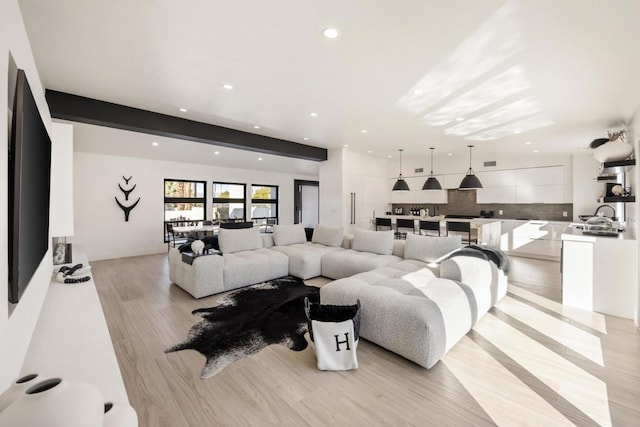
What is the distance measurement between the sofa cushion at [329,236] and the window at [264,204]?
14.9ft

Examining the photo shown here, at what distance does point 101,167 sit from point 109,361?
6671mm

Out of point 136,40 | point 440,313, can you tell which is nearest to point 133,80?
point 136,40

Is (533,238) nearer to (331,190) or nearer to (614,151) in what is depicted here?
(614,151)

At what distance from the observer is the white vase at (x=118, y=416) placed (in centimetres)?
83

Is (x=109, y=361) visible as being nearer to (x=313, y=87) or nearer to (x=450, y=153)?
(x=313, y=87)

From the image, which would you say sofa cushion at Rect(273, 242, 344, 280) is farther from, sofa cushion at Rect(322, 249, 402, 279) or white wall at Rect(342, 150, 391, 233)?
white wall at Rect(342, 150, 391, 233)

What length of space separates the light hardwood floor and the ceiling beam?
8.35 feet

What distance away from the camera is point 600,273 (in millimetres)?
3248

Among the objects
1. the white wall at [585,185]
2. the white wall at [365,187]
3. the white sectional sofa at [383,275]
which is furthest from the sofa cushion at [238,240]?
the white wall at [585,185]

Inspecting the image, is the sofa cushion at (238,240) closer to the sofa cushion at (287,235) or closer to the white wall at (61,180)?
the sofa cushion at (287,235)

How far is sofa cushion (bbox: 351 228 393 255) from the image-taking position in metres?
4.41

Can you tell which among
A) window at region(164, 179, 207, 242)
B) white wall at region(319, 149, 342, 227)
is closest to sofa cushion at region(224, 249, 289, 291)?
white wall at region(319, 149, 342, 227)

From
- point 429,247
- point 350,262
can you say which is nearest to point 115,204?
point 350,262

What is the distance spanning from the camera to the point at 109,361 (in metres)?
1.34
